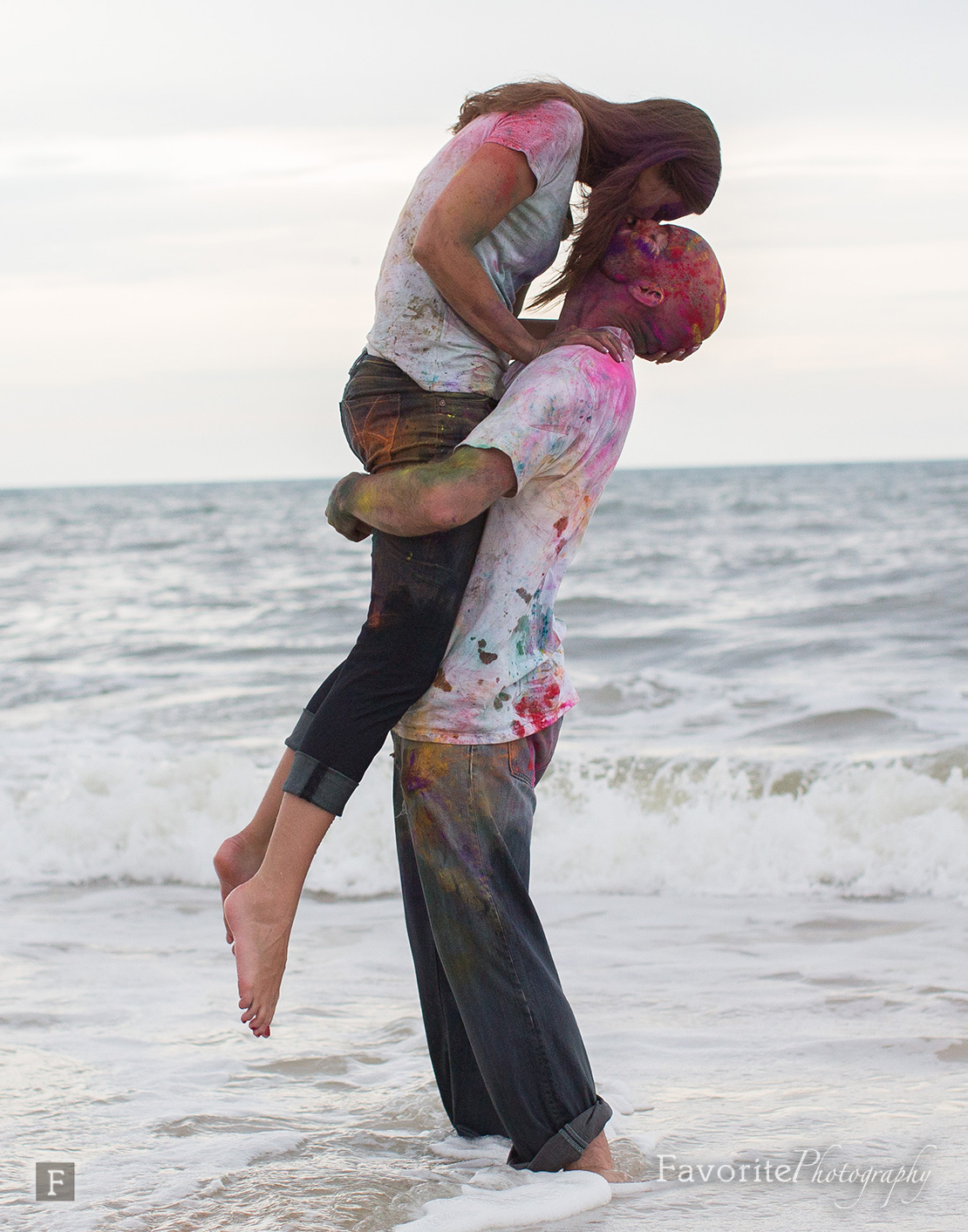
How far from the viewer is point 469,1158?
2.53m

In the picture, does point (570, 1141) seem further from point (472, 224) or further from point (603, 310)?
point (472, 224)

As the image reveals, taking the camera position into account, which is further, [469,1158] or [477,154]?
[469,1158]

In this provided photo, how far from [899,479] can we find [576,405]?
48549mm

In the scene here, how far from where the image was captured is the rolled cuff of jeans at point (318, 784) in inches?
83.9

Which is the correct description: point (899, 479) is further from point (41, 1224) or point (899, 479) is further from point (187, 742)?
point (41, 1224)

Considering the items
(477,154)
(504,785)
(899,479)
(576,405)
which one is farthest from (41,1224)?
(899,479)

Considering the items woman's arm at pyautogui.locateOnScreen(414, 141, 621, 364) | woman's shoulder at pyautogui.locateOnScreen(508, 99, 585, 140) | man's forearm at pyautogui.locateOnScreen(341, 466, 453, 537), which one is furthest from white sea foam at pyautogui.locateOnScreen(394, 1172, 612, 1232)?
woman's shoulder at pyautogui.locateOnScreen(508, 99, 585, 140)

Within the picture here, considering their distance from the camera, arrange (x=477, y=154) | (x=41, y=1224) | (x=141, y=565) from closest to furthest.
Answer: (x=477, y=154) < (x=41, y=1224) < (x=141, y=565)

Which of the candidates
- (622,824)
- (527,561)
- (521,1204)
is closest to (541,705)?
(527,561)

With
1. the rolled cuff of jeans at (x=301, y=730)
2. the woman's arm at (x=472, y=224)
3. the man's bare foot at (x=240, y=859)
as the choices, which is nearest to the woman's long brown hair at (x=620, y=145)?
the woman's arm at (x=472, y=224)

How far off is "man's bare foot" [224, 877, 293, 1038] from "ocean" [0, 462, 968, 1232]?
44 centimetres

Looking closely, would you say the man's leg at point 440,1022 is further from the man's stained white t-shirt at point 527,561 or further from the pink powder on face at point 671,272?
the pink powder on face at point 671,272

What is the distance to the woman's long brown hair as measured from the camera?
85.4 inches

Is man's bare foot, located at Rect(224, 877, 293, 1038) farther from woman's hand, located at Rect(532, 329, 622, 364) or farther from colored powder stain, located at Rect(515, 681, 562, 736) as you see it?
woman's hand, located at Rect(532, 329, 622, 364)
